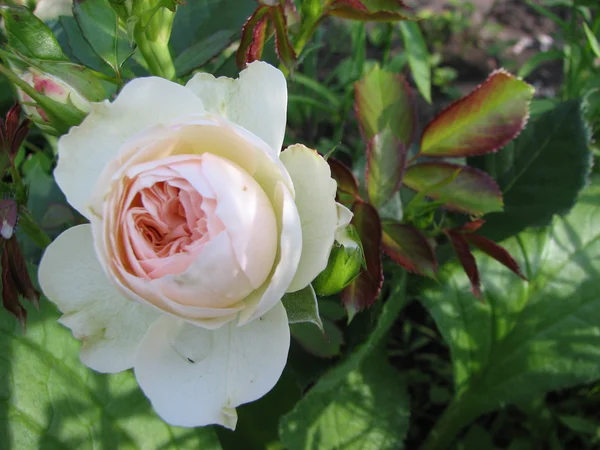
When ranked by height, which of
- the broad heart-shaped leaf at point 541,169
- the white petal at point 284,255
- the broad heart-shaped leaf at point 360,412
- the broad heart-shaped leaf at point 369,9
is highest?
the broad heart-shaped leaf at point 369,9

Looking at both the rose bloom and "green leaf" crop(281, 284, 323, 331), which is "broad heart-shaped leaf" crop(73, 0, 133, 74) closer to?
the rose bloom

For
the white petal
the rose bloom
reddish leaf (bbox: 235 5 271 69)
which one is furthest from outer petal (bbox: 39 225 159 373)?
reddish leaf (bbox: 235 5 271 69)

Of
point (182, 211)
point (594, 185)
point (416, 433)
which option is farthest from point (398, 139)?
point (416, 433)

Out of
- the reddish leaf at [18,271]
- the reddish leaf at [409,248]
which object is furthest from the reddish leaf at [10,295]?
the reddish leaf at [409,248]

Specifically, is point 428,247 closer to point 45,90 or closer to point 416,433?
point 45,90

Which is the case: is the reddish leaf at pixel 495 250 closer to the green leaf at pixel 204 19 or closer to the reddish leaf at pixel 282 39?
the reddish leaf at pixel 282 39

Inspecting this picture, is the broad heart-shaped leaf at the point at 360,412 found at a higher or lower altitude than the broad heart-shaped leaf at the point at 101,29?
lower
